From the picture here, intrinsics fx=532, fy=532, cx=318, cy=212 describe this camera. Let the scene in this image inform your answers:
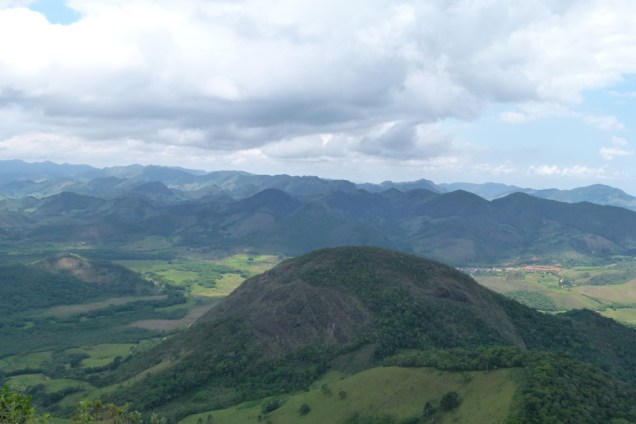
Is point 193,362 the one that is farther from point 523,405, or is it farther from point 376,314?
point 523,405

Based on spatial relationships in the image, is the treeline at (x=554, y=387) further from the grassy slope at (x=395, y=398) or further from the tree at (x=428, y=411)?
the tree at (x=428, y=411)

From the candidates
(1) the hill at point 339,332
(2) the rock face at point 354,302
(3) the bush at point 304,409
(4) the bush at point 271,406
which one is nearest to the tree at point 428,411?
(3) the bush at point 304,409

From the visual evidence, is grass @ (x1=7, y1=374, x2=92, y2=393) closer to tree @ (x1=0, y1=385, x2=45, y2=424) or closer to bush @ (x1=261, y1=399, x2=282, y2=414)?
bush @ (x1=261, y1=399, x2=282, y2=414)

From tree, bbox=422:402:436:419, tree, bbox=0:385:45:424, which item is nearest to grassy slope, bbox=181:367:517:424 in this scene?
tree, bbox=422:402:436:419

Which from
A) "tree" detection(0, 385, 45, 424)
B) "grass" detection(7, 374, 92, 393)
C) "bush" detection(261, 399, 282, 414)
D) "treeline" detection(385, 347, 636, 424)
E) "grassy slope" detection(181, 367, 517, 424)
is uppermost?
"tree" detection(0, 385, 45, 424)

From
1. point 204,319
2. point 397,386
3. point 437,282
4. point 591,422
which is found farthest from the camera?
point 204,319

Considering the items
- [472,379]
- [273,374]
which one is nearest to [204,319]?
[273,374]

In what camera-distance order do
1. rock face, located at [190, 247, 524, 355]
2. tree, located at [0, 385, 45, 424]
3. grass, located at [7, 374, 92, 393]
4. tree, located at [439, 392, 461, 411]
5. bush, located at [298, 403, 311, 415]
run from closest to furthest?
tree, located at [0, 385, 45, 424] → tree, located at [439, 392, 461, 411] → bush, located at [298, 403, 311, 415] → rock face, located at [190, 247, 524, 355] → grass, located at [7, 374, 92, 393]
